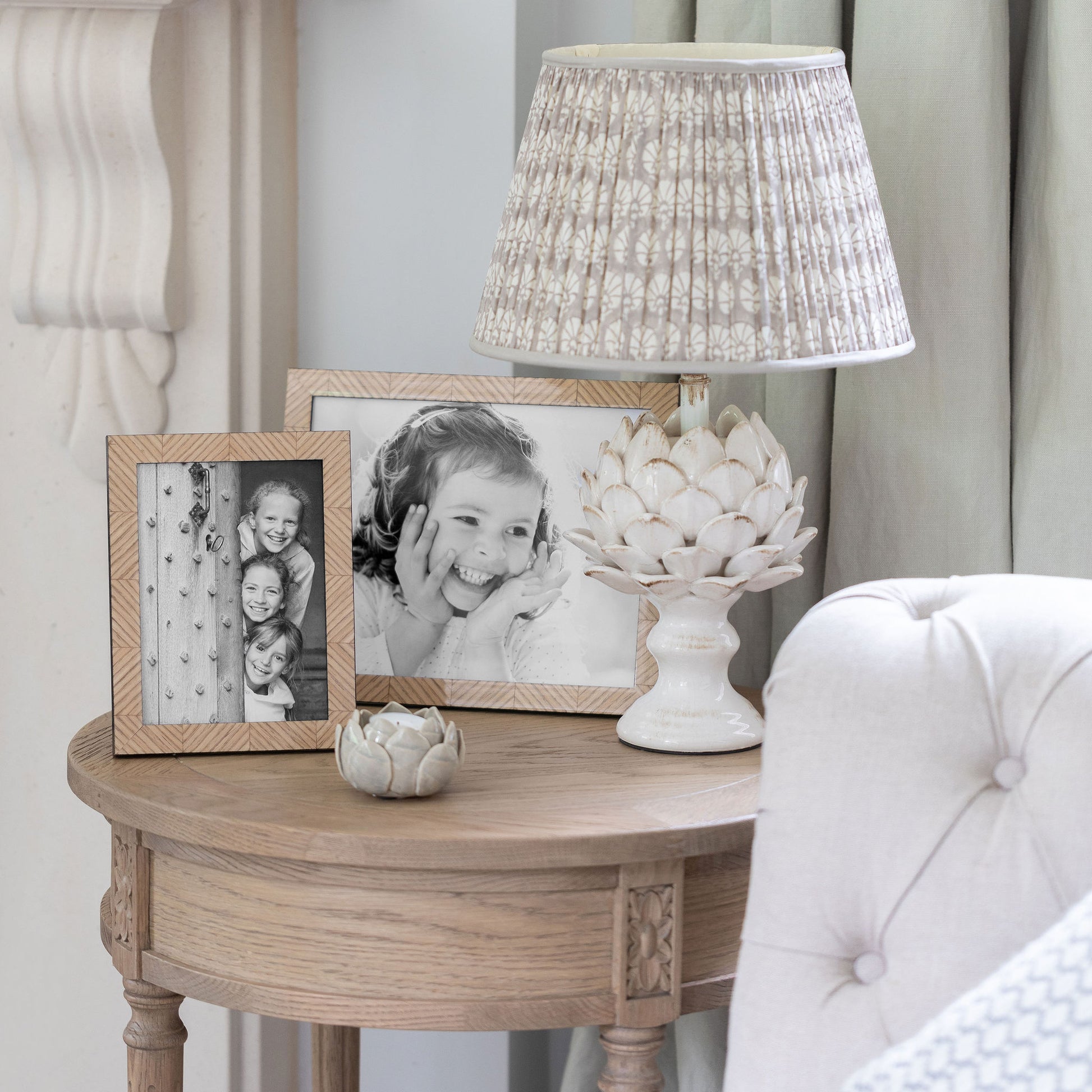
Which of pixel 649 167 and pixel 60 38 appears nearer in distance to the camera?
pixel 649 167

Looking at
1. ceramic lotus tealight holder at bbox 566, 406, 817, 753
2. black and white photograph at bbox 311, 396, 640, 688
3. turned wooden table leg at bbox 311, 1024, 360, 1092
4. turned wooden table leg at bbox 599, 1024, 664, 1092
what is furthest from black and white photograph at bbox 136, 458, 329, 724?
turned wooden table leg at bbox 311, 1024, 360, 1092

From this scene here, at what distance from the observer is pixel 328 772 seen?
3.22ft

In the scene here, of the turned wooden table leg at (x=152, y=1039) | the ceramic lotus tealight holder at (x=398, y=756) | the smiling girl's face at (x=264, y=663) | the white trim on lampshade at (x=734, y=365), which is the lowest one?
the turned wooden table leg at (x=152, y=1039)

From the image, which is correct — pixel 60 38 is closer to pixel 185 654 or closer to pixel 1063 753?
pixel 185 654

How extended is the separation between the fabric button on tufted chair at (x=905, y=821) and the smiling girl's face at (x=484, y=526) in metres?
0.42

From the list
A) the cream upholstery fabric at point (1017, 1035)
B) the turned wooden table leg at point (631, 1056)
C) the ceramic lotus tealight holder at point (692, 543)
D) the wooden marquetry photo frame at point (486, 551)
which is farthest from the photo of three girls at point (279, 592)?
the cream upholstery fabric at point (1017, 1035)

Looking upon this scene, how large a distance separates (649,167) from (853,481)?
0.38 m

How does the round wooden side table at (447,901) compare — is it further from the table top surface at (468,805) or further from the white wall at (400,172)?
the white wall at (400,172)

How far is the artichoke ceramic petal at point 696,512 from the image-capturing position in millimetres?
966

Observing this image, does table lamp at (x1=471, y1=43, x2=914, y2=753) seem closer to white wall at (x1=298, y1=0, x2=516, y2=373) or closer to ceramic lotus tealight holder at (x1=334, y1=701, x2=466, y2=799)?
ceramic lotus tealight holder at (x1=334, y1=701, x2=466, y2=799)

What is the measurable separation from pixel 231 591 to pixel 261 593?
0.08 feet

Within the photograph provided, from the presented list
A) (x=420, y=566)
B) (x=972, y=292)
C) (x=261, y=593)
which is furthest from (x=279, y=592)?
(x=972, y=292)

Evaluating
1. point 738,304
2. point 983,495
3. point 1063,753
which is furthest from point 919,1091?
point 983,495

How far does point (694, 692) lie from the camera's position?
40.6 inches
